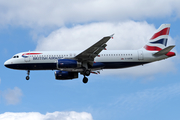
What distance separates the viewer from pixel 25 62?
38.4 meters

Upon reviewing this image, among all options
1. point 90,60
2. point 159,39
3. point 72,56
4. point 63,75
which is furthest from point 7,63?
point 159,39

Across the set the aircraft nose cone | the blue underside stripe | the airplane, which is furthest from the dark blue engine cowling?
the aircraft nose cone

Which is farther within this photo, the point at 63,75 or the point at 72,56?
the point at 63,75

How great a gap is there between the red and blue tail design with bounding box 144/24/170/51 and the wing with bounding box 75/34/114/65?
851 centimetres

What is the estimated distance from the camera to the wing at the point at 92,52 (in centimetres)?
3334

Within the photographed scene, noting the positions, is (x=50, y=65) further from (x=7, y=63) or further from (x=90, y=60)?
(x=7, y=63)

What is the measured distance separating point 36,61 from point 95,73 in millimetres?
8088

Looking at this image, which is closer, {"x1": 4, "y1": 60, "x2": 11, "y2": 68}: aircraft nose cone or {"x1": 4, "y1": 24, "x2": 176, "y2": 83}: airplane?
{"x1": 4, "y1": 24, "x2": 176, "y2": 83}: airplane

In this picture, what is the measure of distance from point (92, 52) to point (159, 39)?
11.4m

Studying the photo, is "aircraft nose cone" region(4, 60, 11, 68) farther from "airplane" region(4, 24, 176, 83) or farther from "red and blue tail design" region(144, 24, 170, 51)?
"red and blue tail design" region(144, 24, 170, 51)

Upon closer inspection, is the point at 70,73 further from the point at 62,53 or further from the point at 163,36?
the point at 163,36

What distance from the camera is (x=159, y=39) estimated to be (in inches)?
1628

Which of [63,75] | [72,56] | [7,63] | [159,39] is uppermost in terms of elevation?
[159,39]

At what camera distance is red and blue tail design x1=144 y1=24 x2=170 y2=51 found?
133 feet
